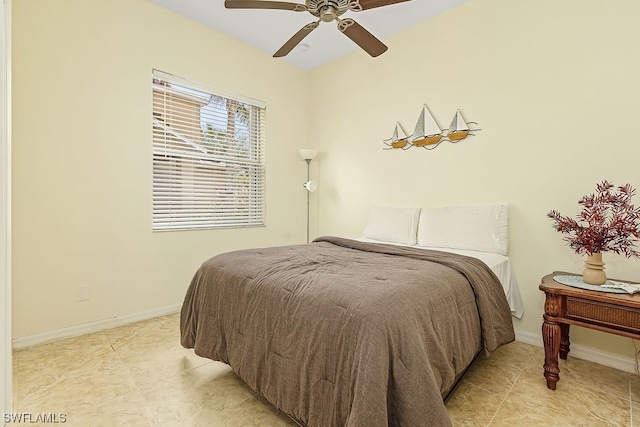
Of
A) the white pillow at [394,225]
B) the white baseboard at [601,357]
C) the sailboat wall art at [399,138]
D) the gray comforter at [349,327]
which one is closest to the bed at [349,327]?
the gray comforter at [349,327]

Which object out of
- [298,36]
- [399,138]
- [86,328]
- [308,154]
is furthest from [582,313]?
[86,328]

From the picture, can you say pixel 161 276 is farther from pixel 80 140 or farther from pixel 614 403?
pixel 614 403

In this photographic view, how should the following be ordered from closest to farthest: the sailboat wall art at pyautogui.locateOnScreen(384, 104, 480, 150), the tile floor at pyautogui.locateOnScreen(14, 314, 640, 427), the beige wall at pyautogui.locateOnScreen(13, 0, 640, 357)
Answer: the tile floor at pyautogui.locateOnScreen(14, 314, 640, 427) < the beige wall at pyautogui.locateOnScreen(13, 0, 640, 357) < the sailboat wall art at pyautogui.locateOnScreen(384, 104, 480, 150)

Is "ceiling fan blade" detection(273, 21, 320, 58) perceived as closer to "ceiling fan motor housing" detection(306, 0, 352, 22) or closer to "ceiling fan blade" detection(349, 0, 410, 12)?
"ceiling fan motor housing" detection(306, 0, 352, 22)

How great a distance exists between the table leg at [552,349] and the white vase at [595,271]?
0.33 m

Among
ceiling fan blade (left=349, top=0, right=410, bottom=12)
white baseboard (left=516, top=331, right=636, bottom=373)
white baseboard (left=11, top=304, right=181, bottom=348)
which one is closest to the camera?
ceiling fan blade (left=349, top=0, right=410, bottom=12)

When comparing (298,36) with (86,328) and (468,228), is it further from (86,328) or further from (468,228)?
(86,328)

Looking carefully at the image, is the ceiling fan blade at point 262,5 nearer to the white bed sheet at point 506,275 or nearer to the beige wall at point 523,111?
the beige wall at point 523,111

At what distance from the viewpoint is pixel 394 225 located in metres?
3.02

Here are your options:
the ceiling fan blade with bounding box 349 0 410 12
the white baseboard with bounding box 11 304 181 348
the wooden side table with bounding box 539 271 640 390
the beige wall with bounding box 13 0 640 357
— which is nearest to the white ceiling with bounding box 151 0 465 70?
the beige wall with bounding box 13 0 640 357

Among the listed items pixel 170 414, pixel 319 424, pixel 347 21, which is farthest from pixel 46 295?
pixel 347 21

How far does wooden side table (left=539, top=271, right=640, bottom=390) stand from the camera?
1581mm

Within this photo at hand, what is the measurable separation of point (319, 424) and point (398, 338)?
474mm

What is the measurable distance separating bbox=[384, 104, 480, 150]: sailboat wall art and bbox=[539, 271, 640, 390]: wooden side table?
1.46 metres
